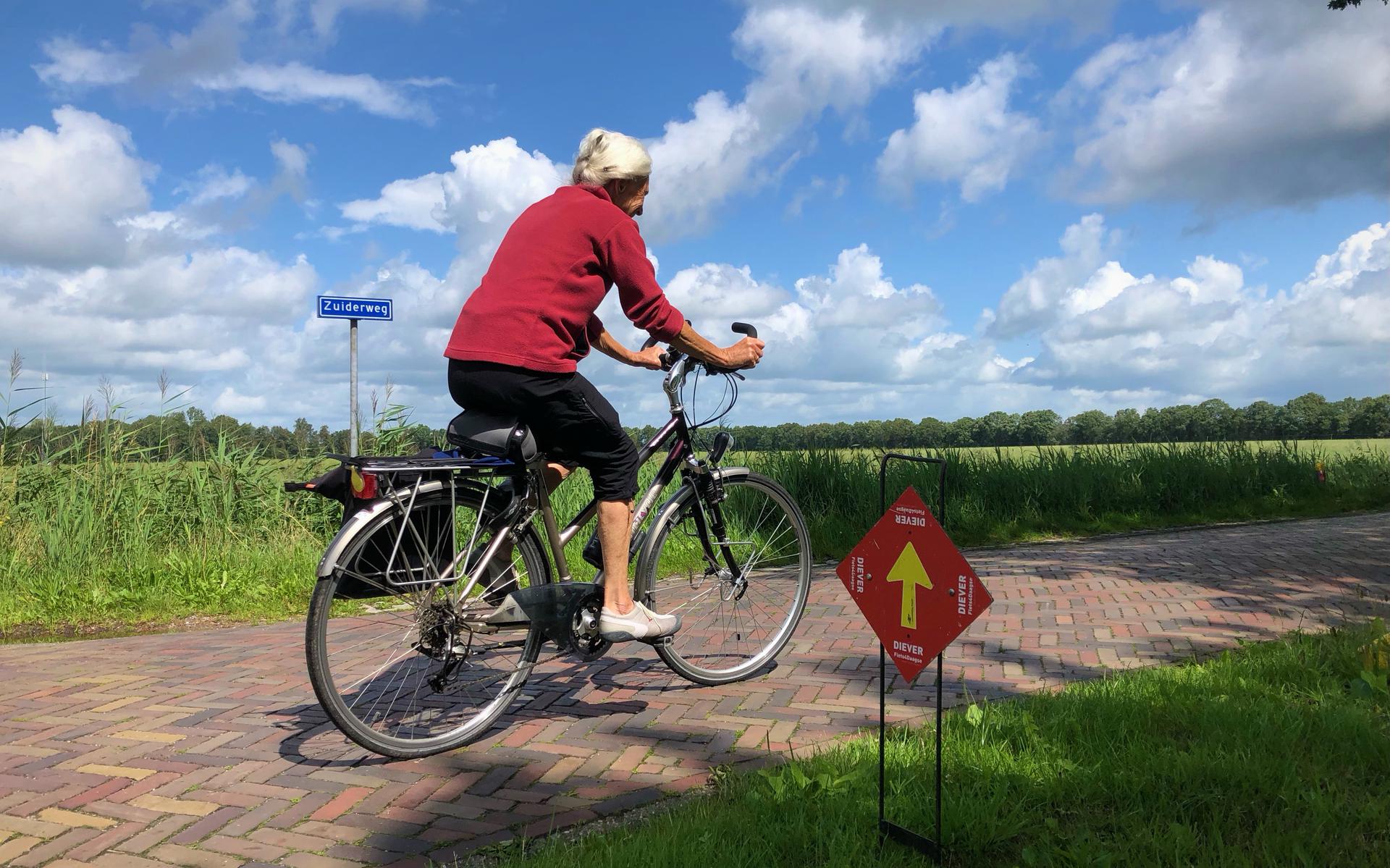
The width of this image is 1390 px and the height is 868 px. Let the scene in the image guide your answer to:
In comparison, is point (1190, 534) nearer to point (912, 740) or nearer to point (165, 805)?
point (912, 740)

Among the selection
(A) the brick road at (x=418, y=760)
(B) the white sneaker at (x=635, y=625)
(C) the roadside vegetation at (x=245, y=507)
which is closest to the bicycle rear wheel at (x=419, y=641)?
(A) the brick road at (x=418, y=760)

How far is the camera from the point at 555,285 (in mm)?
3822

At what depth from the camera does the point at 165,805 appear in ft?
11.0

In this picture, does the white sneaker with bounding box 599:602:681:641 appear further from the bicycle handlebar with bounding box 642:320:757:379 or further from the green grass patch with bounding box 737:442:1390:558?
the green grass patch with bounding box 737:442:1390:558

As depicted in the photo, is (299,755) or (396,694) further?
(396,694)

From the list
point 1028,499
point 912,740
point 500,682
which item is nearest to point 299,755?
point 500,682

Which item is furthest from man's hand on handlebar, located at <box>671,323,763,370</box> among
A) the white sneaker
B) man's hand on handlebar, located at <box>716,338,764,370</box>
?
the white sneaker

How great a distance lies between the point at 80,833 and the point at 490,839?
1335 millimetres

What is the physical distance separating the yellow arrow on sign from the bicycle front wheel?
1771 mm

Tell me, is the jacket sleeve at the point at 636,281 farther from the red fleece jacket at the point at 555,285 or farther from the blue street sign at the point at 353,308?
the blue street sign at the point at 353,308

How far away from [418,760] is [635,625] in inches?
39.1

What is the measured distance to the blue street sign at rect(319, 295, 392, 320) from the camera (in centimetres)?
1040

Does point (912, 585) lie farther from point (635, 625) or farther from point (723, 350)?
point (723, 350)

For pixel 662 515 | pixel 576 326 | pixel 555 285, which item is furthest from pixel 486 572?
pixel 555 285
